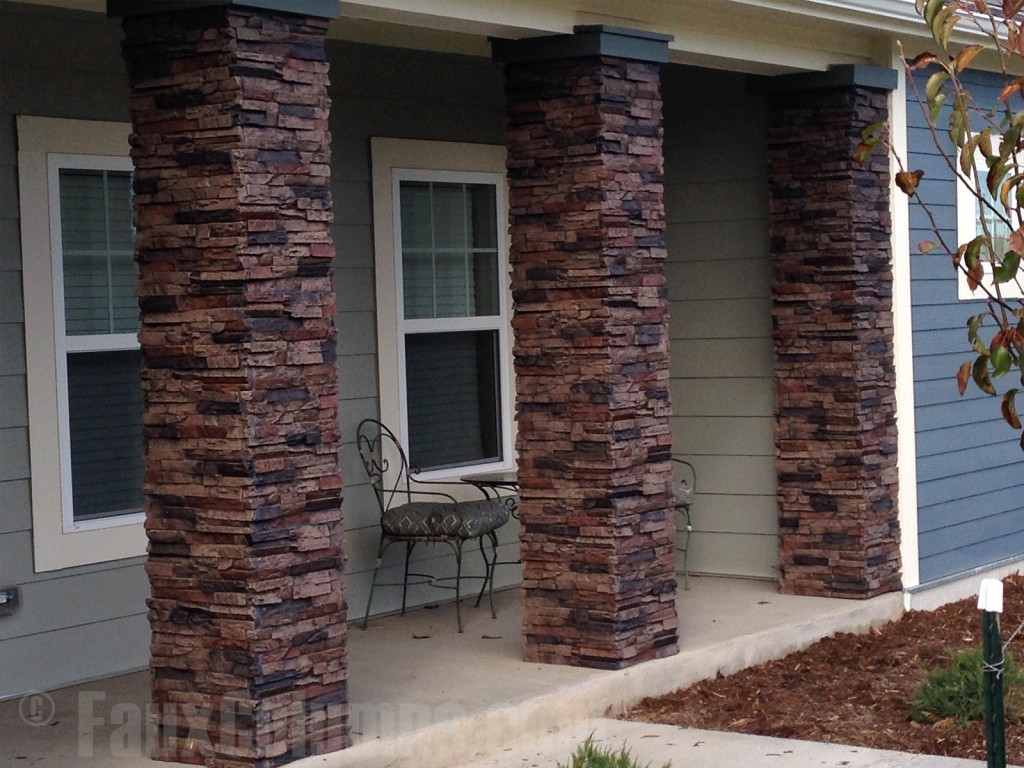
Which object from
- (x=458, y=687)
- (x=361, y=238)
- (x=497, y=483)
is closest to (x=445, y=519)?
(x=497, y=483)

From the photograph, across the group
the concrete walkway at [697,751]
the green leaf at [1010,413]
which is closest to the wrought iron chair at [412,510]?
the concrete walkway at [697,751]

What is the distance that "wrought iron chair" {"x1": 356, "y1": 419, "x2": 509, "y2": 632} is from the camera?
6.80 meters

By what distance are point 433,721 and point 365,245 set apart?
278cm

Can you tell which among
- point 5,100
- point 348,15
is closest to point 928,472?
point 348,15

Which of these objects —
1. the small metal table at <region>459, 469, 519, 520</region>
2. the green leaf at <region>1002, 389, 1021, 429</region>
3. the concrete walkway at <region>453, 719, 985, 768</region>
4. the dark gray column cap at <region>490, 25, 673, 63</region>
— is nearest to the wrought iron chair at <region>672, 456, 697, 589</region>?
the small metal table at <region>459, 469, 519, 520</region>

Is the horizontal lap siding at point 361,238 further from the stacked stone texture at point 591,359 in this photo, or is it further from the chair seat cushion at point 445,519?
the stacked stone texture at point 591,359

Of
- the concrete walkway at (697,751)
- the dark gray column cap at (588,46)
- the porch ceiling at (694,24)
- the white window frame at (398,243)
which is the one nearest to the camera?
the concrete walkway at (697,751)

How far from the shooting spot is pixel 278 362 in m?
4.71

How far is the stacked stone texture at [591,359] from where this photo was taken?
20.0 feet

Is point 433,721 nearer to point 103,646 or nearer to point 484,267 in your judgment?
point 103,646

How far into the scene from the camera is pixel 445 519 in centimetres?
680

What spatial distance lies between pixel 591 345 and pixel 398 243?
171 cm

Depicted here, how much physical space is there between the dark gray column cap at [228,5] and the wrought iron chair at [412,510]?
2.67 metres

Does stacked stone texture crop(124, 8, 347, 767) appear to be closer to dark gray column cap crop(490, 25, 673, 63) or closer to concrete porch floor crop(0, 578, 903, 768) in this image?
concrete porch floor crop(0, 578, 903, 768)
